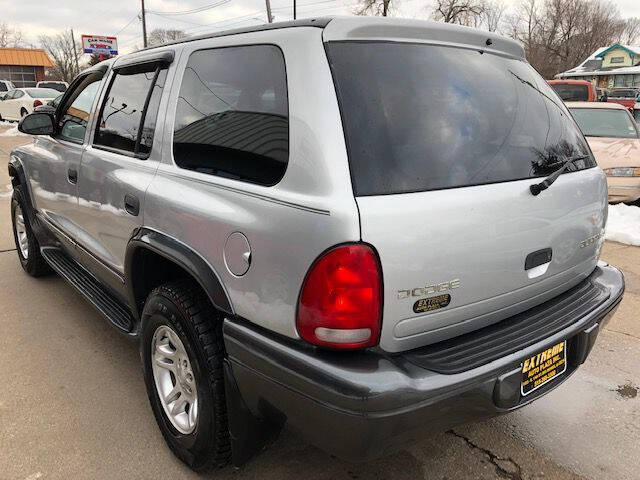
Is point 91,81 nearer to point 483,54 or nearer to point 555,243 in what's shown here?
point 483,54

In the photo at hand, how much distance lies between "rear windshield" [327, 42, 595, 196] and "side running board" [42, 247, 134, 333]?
173 cm

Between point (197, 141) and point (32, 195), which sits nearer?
point (197, 141)

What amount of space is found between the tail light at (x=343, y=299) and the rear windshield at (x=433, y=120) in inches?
8.8

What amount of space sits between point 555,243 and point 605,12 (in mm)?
78825

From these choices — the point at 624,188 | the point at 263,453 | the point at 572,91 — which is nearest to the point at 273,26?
the point at 263,453

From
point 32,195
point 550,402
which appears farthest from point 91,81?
point 550,402

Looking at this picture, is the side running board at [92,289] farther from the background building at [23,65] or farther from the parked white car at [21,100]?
the background building at [23,65]

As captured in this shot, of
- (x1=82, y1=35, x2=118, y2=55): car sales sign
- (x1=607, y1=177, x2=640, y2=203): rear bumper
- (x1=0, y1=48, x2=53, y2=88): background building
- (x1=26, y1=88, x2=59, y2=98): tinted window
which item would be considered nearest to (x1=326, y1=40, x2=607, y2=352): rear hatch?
(x1=607, y1=177, x2=640, y2=203): rear bumper

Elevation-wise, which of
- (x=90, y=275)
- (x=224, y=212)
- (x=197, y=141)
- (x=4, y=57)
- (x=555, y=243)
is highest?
(x=4, y=57)

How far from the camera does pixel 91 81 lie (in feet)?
11.6

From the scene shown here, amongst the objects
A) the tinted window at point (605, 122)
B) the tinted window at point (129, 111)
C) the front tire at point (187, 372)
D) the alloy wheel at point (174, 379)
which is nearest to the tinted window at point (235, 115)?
the tinted window at point (129, 111)

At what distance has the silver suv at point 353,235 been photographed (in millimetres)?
1710

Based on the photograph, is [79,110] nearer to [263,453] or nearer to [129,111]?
[129,111]

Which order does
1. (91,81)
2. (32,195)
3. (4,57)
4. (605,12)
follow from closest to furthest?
(91,81) → (32,195) → (4,57) → (605,12)
